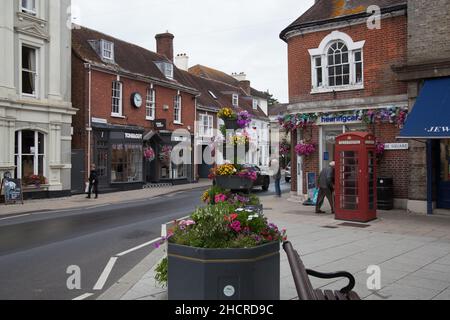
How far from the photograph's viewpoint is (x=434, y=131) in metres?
12.4

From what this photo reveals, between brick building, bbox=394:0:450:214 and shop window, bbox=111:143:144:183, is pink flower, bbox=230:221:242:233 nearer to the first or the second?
brick building, bbox=394:0:450:214

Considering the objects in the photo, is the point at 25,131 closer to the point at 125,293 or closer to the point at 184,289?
the point at 125,293

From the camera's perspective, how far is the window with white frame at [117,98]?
87.5 feet

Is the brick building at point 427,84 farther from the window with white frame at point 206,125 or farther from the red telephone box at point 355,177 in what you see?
the window with white frame at point 206,125

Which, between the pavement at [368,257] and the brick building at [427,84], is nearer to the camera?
the pavement at [368,257]

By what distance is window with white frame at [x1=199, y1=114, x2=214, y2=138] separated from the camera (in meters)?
36.5

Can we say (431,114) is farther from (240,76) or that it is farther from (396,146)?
(240,76)

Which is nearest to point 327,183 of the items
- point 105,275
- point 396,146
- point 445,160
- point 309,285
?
point 396,146

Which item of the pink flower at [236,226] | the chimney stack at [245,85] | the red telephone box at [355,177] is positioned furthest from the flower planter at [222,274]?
the chimney stack at [245,85]

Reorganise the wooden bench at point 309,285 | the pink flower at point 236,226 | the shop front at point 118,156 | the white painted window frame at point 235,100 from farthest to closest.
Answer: the white painted window frame at point 235,100, the shop front at point 118,156, the pink flower at point 236,226, the wooden bench at point 309,285

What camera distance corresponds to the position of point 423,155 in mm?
14328

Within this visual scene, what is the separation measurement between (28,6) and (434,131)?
18610 mm

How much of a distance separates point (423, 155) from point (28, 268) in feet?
39.2

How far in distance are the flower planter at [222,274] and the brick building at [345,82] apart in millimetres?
12451
